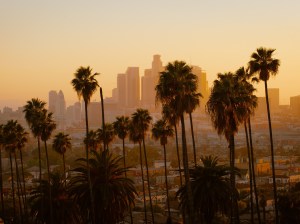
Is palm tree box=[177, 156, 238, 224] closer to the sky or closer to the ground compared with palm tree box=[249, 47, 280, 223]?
closer to the ground

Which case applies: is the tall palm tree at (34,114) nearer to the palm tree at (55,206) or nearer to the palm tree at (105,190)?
the palm tree at (55,206)

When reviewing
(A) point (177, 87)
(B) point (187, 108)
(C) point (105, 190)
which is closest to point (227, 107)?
(B) point (187, 108)

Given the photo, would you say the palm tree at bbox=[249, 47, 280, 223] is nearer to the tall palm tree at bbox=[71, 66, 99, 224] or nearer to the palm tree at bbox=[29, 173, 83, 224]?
the tall palm tree at bbox=[71, 66, 99, 224]

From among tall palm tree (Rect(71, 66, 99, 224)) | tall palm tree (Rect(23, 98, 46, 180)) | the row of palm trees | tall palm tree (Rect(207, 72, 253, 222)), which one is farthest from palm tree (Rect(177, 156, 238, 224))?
tall palm tree (Rect(23, 98, 46, 180))

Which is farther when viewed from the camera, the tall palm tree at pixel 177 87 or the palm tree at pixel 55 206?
the palm tree at pixel 55 206

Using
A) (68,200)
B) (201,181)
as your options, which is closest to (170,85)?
(201,181)

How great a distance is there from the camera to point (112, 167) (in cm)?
3488

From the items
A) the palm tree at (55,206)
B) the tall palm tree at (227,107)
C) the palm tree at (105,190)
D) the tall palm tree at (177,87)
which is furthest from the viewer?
the palm tree at (55,206)

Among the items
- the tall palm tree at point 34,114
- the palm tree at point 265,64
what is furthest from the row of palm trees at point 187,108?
the tall palm tree at point 34,114

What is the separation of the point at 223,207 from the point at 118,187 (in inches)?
336

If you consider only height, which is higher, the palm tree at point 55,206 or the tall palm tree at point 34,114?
the tall palm tree at point 34,114

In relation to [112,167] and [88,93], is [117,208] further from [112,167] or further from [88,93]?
[88,93]

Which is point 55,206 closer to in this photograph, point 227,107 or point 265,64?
point 227,107

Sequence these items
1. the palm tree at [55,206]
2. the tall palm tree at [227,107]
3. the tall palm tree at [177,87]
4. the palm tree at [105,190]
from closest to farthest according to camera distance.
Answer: the tall palm tree at [177,87], the tall palm tree at [227,107], the palm tree at [105,190], the palm tree at [55,206]
